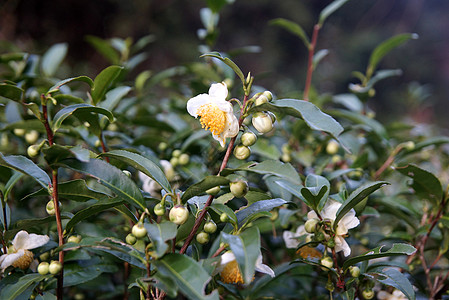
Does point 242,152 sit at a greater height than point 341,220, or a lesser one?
greater

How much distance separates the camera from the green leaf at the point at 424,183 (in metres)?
0.90

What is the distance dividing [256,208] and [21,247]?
0.46 m

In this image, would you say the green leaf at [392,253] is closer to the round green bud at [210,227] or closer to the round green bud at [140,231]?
the round green bud at [210,227]

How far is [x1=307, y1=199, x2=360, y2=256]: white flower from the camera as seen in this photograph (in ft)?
2.48

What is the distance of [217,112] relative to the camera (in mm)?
695

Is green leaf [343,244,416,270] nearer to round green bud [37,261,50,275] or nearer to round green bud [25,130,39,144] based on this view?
round green bud [37,261,50,275]

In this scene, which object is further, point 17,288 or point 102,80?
point 102,80

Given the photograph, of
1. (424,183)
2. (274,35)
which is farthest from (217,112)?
(274,35)

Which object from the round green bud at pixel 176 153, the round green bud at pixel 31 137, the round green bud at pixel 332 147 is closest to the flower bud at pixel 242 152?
the round green bud at pixel 176 153

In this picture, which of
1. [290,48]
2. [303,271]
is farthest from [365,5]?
[303,271]

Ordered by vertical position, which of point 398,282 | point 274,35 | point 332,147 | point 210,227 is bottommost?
point 274,35

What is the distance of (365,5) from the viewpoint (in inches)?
362

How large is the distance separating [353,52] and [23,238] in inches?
345

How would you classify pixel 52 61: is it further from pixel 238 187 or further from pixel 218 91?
pixel 238 187
